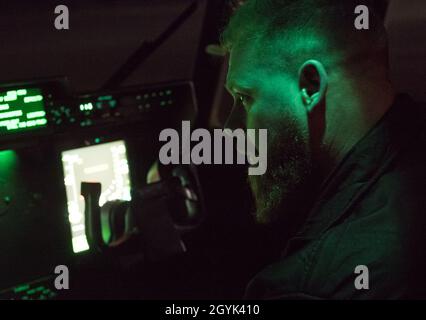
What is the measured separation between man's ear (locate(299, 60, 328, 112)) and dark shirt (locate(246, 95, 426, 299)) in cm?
11

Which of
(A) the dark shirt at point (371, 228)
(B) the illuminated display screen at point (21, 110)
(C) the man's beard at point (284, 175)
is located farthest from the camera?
(B) the illuminated display screen at point (21, 110)

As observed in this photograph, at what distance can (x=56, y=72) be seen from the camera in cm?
151

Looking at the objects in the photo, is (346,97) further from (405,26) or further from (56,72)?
(405,26)

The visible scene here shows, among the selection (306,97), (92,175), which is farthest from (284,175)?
(92,175)

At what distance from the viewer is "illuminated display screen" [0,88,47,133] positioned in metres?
1.21

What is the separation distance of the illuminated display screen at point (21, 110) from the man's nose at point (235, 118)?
430mm

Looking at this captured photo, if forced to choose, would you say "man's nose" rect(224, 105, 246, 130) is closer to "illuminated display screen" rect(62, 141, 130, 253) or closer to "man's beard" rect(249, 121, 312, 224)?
"man's beard" rect(249, 121, 312, 224)

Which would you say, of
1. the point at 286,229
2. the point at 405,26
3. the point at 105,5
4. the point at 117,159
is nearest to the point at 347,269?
the point at 117,159

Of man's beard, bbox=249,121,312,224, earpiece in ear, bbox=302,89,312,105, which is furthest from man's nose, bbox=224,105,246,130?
earpiece in ear, bbox=302,89,312,105

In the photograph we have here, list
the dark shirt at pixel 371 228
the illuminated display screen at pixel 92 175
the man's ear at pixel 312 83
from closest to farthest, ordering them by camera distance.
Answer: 1. the dark shirt at pixel 371 228
2. the man's ear at pixel 312 83
3. the illuminated display screen at pixel 92 175

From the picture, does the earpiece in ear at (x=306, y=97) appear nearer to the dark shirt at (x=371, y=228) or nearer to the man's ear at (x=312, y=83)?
the man's ear at (x=312, y=83)

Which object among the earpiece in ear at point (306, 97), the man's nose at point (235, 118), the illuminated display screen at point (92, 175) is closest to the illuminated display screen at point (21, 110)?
the illuminated display screen at point (92, 175)

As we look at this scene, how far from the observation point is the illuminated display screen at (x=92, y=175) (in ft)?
4.50
